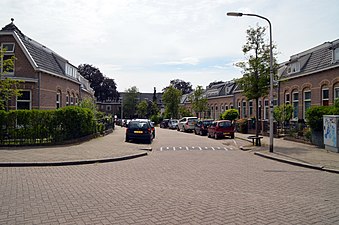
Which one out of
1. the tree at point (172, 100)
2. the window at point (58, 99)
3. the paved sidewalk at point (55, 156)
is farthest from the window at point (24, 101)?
the tree at point (172, 100)

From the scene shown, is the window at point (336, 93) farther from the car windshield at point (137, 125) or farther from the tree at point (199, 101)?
the tree at point (199, 101)

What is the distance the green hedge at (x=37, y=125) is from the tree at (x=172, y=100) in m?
42.4

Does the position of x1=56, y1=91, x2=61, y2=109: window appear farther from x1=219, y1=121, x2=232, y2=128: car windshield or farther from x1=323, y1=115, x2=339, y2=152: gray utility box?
x1=323, y1=115, x2=339, y2=152: gray utility box

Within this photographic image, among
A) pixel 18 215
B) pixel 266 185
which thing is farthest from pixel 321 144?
pixel 18 215

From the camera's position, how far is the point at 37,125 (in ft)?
57.0

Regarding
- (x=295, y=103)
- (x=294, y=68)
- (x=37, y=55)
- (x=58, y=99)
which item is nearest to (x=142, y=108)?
(x=58, y=99)

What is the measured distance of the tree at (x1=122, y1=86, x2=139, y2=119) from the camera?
93.4 m

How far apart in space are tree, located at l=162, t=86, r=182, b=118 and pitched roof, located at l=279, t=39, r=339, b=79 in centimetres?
2908

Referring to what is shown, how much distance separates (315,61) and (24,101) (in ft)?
84.3

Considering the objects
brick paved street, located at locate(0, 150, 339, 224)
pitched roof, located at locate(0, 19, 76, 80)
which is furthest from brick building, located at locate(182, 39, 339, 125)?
pitched roof, located at locate(0, 19, 76, 80)

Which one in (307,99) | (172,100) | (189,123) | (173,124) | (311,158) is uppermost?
(172,100)

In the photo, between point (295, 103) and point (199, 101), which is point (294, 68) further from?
point (199, 101)

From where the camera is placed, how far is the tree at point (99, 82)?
7938 cm

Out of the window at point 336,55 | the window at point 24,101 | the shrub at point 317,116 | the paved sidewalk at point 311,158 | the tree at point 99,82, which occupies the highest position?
the tree at point 99,82
